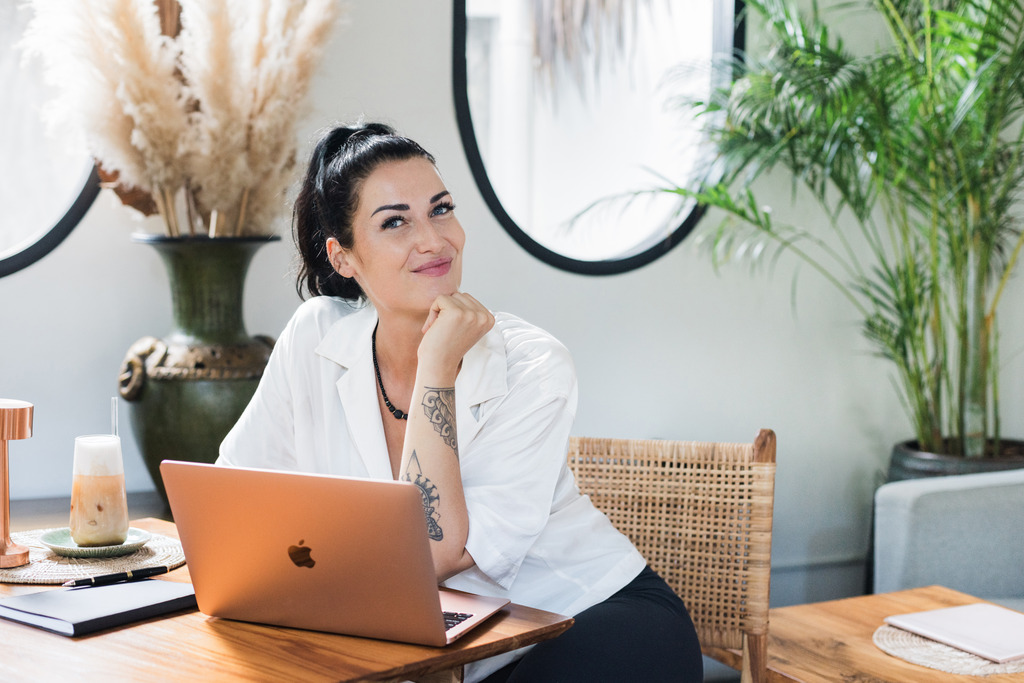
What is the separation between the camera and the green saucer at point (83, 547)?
1442 millimetres

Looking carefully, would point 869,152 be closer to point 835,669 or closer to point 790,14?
point 790,14

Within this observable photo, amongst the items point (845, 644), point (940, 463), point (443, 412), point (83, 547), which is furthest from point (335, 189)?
point (940, 463)

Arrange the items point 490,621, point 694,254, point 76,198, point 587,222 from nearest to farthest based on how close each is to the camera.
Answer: point 490,621, point 76,198, point 694,254, point 587,222

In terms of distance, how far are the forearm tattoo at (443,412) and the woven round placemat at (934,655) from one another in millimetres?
1005

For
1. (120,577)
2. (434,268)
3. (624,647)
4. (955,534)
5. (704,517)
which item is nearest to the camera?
(120,577)

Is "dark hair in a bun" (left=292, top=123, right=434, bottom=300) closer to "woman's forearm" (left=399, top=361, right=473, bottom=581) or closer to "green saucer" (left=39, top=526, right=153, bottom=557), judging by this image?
"woman's forearm" (left=399, top=361, right=473, bottom=581)

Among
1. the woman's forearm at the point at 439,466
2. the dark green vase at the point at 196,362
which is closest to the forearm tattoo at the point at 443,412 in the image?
the woman's forearm at the point at 439,466

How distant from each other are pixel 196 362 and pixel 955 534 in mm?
1818

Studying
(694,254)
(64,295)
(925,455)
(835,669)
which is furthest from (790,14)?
(64,295)

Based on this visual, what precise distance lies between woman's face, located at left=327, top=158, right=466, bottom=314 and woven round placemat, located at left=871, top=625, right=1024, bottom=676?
1.09 meters

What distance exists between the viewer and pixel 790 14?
2949 millimetres

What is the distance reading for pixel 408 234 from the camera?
1.70m

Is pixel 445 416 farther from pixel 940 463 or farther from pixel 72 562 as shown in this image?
pixel 940 463

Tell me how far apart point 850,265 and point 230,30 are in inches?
83.7
